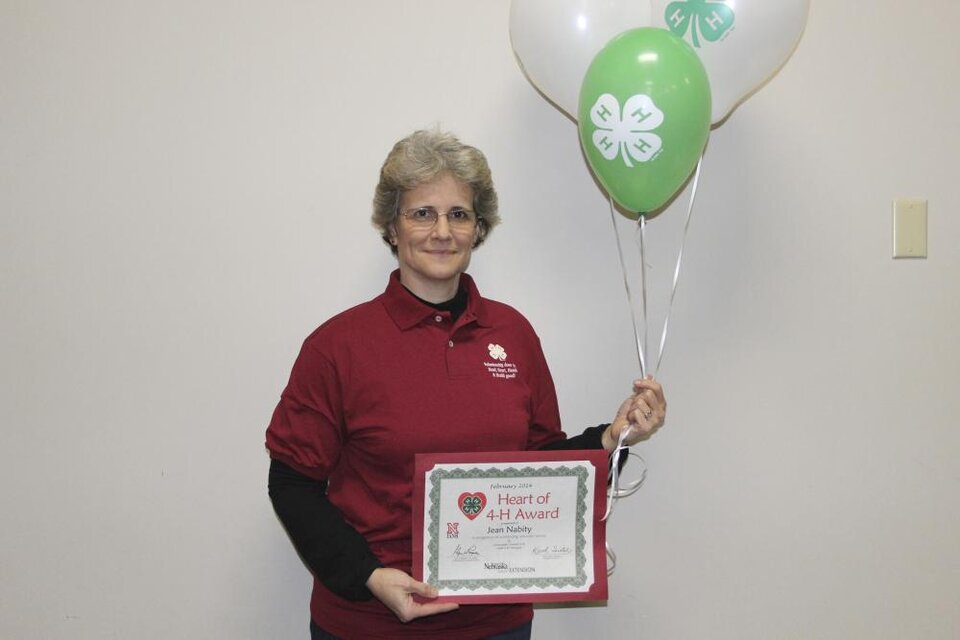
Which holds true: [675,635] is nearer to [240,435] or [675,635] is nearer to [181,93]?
[240,435]

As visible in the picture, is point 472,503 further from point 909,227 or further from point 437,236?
point 909,227

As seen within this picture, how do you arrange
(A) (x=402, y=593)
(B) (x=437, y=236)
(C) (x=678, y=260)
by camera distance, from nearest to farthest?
(A) (x=402, y=593) < (B) (x=437, y=236) < (C) (x=678, y=260)

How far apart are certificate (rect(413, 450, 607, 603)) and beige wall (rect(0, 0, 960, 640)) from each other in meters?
0.41

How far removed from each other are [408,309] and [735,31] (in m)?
0.77

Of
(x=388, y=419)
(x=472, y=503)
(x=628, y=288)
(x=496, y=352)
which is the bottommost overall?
(x=472, y=503)

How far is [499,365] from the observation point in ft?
4.79

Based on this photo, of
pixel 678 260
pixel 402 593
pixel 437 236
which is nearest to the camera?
pixel 402 593

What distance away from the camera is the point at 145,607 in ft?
5.61

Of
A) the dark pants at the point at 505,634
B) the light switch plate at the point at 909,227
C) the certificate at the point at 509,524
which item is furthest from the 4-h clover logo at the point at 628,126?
the dark pants at the point at 505,634

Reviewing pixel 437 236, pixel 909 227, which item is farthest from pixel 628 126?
pixel 909 227

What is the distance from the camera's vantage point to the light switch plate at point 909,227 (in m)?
1.78

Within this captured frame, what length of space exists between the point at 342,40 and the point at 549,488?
1042 millimetres
